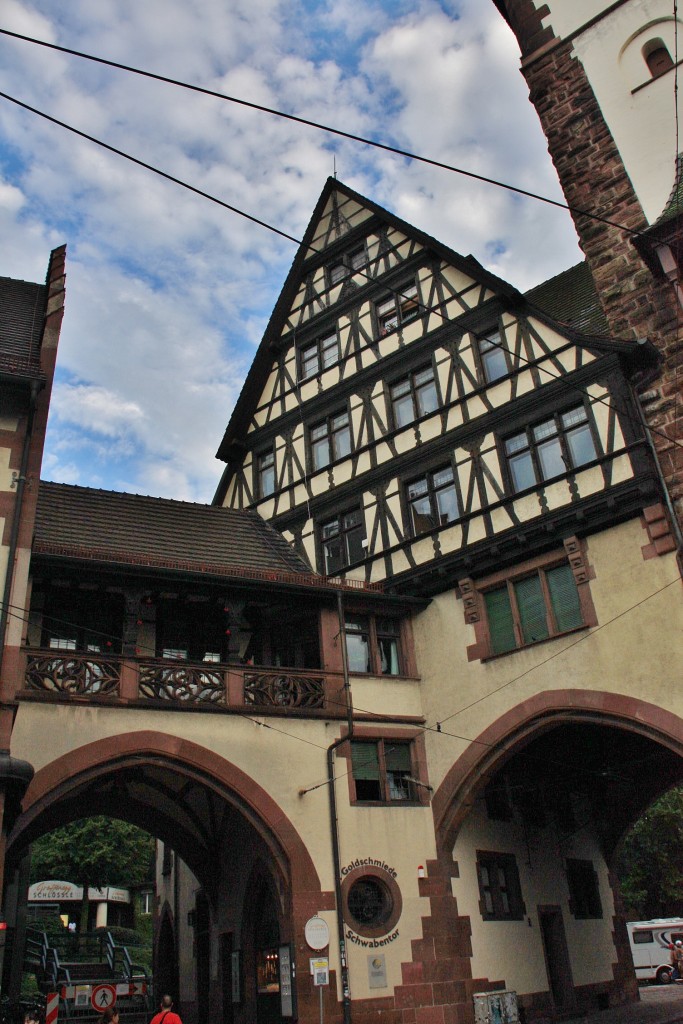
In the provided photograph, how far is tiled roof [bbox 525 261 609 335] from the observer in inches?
723

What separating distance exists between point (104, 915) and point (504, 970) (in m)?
25.5

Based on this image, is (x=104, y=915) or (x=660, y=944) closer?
(x=660, y=944)

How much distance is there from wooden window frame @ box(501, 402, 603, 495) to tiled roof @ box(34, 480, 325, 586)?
4527mm

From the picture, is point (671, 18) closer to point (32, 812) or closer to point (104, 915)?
point (32, 812)

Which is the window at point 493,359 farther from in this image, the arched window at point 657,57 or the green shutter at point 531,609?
the arched window at point 657,57

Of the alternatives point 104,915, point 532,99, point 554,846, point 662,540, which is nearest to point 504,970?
point 554,846

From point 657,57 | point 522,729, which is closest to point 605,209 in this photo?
point 657,57

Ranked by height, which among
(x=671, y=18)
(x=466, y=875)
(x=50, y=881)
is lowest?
(x=466, y=875)

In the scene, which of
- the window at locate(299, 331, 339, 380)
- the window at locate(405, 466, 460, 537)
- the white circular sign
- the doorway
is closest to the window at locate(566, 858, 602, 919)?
the doorway

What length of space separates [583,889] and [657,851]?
55.9 feet

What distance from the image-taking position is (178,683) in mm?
15727

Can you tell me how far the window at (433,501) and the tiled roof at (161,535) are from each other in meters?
2.64

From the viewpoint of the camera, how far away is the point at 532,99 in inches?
804

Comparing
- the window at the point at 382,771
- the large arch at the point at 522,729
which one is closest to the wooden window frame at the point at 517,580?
the large arch at the point at 522,729
